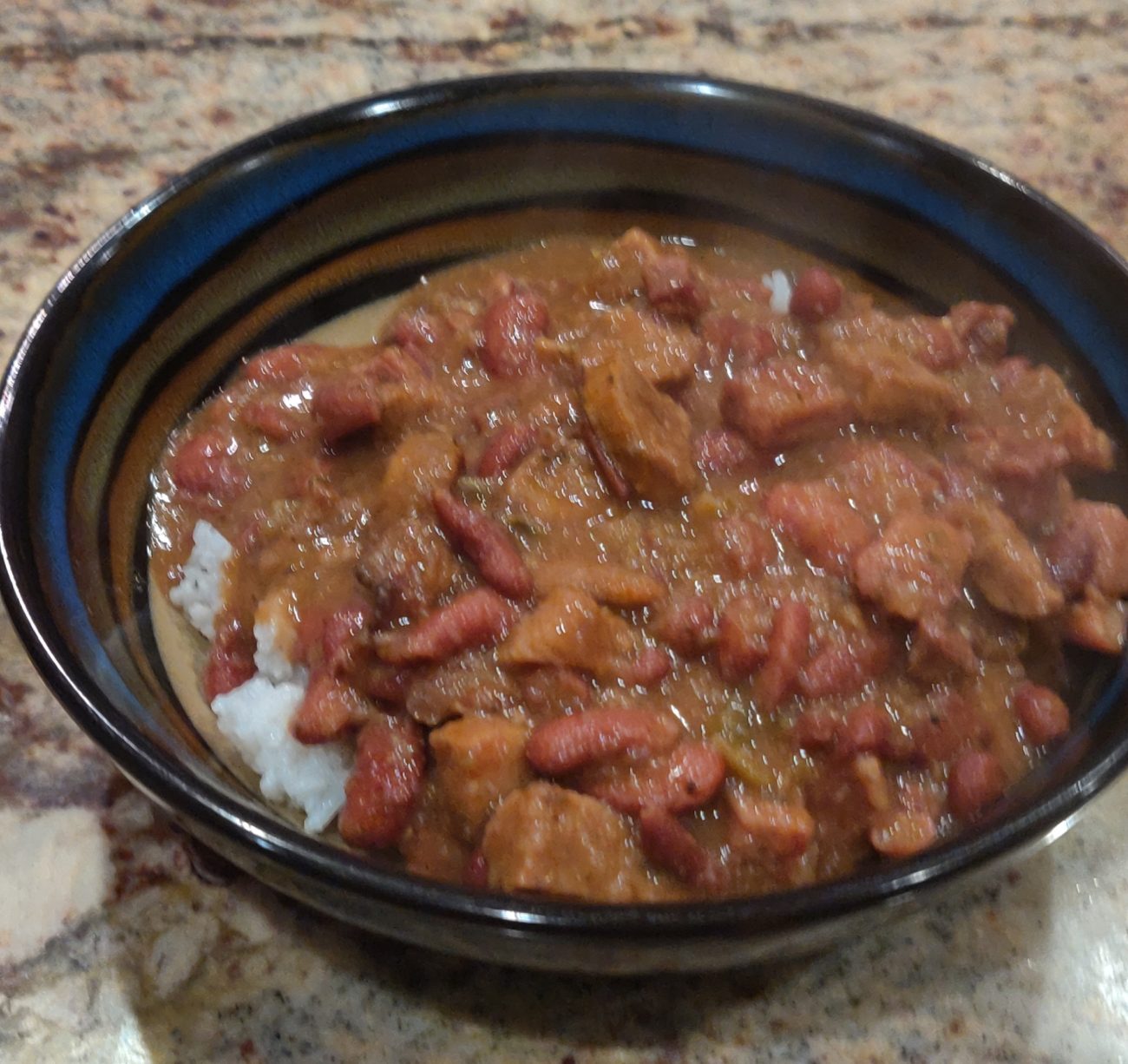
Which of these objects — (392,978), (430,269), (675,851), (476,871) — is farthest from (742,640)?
(430,269)

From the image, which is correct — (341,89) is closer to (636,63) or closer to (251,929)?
(636,63)

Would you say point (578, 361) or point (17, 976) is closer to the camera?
point (17, 976)

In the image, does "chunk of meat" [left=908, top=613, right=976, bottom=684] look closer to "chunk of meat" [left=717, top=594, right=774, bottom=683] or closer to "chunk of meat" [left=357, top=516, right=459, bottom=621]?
"chunk of meat" [left=717, top=594, right=774, bottom=683]

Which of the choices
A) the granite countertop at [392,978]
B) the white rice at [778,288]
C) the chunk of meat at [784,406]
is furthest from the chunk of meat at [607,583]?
the white rice at [778,288]

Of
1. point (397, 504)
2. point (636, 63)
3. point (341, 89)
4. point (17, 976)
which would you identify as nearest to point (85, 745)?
point (17, 976)

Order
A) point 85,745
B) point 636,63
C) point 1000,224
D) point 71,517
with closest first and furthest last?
point 71,517, point 85,745, point 1000,224, point 636,63

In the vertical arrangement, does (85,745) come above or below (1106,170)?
below
